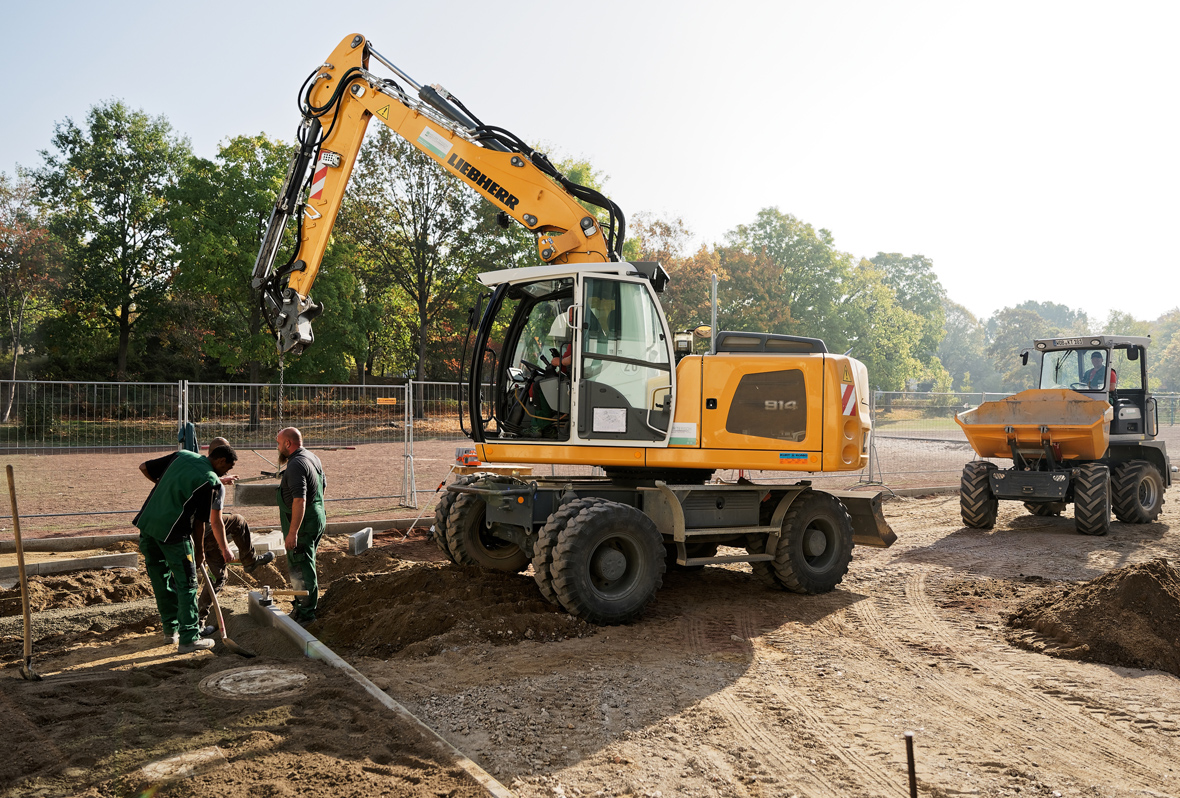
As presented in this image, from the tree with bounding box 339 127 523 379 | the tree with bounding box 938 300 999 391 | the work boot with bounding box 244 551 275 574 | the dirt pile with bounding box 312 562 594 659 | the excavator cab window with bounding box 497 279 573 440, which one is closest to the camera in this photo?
the dirt pile with bounding box 312 562 594 659

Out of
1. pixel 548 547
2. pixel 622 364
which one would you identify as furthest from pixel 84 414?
pixel 622 364

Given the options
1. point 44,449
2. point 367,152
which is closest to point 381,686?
point 44,449

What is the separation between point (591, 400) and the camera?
7094mm

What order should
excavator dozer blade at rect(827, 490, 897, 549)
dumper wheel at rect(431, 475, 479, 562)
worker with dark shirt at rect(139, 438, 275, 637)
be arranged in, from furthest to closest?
excavator dozer blade at rect(827, 490, 897, 549) < dumper wheel at rect(431, 475, 479, 562) < worker with dark shirt at rect(139, 438, 275, 637)

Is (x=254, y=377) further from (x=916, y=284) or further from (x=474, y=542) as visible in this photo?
(x=916, y=284)

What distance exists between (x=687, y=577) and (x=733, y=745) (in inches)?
174

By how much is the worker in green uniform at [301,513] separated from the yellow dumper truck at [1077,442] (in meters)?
9.99

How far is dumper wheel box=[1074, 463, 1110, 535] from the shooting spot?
11.8m

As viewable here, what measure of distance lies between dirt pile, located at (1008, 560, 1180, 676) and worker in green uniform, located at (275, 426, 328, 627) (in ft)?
19.6

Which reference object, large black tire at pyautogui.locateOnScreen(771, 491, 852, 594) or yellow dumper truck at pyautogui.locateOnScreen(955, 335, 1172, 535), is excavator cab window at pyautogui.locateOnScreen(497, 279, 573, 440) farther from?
yellow dumper truck at pyautogui.locateOnScreen(955, 335, 1172, 535)

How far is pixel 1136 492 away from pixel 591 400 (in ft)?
35.4

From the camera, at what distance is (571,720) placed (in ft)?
15.5

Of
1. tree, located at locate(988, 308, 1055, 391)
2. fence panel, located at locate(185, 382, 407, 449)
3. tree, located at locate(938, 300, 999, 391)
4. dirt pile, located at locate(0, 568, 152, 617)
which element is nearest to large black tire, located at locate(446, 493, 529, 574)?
dirt pile, located at locate(0, 568, 152, 617)

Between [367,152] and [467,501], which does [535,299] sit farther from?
[367,152]
